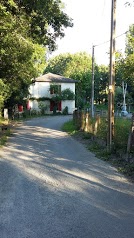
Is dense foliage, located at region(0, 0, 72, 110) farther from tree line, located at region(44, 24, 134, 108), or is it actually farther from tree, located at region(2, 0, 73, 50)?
tree line, located at region(44, 24, 134, 108)

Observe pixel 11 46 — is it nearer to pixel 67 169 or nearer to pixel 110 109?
pixel 110 109

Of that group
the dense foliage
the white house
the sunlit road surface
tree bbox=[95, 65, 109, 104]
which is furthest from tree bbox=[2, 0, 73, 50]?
tree bbox=[95, 65, 109, 104]

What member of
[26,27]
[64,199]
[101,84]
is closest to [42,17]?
[26,27]

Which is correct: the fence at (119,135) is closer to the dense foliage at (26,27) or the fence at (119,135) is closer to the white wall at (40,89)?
the dense foliage at (26,27)

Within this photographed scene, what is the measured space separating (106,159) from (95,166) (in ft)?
4.91

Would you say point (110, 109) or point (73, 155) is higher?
point (110, 109)

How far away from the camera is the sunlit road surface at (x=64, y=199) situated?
19.5ft

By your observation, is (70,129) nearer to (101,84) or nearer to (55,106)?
(55,106)

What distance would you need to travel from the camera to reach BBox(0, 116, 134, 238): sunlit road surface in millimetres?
5945

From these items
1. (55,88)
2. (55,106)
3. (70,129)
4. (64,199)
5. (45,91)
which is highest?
(55,88)

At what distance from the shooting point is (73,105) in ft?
237

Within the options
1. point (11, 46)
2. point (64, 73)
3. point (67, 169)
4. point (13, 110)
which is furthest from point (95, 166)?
point (64, 73)

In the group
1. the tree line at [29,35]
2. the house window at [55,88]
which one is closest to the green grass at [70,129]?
the tree line at [29,35]

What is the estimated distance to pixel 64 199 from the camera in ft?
25.9
